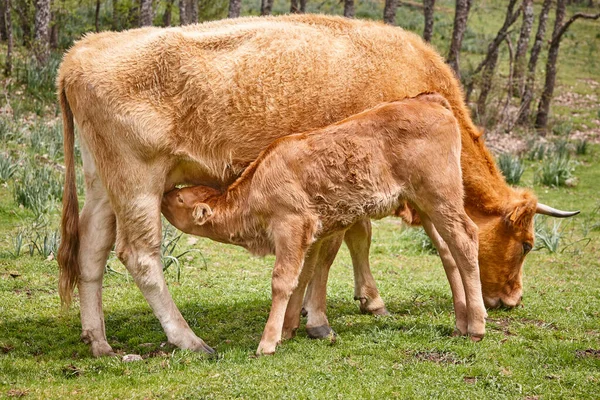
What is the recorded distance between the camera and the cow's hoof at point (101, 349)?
6.54 metres

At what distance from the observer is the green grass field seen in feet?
17.8

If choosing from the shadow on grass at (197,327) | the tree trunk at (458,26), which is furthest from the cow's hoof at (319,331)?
the tree trunk at (458,26)

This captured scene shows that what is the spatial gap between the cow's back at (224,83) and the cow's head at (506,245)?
1.49m

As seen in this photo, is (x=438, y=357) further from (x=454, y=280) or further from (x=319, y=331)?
(x=319, y=331)

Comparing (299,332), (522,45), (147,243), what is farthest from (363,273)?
(522,45)

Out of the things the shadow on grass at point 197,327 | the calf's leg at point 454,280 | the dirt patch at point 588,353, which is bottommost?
the shadow on grass at point 197,327

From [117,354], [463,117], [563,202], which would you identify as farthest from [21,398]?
[563,202]

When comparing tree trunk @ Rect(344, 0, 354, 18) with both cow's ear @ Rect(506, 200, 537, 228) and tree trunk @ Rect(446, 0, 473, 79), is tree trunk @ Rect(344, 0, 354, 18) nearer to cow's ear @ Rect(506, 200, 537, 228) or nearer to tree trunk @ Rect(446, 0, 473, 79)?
tree trunk @ Rect(446, 0, 473, 79)

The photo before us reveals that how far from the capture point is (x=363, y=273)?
306 inches

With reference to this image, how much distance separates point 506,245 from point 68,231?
160 inches

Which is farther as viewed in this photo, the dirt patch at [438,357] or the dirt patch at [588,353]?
the dirt patch at [588,353]

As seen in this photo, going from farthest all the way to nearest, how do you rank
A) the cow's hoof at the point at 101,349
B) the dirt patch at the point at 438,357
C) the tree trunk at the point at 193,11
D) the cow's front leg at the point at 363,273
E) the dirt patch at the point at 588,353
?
the tree trunk at the point at 193,11
the cow's front leg at the point at 363,273
the cow's hoof at the point at 101,349
the dirt patch at the point at 588,353
the dirt patch at the point at 438,357

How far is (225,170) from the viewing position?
21.8ft

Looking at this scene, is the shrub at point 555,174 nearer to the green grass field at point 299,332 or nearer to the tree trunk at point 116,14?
the green grass field at point 299,332
